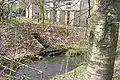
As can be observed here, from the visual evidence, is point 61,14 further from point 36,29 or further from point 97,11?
point 97,11

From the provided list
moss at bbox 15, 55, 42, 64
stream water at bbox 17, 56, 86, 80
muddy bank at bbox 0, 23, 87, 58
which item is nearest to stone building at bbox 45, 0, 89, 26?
muddy bank at bbox 0, 23, 87, 58

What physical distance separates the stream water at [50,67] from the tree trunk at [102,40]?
7453mm

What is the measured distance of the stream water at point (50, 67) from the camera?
9.52m

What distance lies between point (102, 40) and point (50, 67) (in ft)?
32.2

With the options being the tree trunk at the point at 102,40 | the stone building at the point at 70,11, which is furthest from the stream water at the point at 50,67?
the tree trunk at the point at 102,40

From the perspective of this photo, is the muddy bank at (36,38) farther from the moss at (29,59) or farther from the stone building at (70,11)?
the stone building at (70,11)

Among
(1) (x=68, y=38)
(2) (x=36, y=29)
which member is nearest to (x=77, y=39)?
(1) (x=68, y=38)

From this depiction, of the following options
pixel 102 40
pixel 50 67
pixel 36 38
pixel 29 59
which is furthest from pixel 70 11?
pixel 102 40

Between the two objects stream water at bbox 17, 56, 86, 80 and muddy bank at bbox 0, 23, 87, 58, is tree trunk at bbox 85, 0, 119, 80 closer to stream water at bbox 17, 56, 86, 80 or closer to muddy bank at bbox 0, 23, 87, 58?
stream water at bbox 17, 56, 86, 80

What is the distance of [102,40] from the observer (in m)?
1.72

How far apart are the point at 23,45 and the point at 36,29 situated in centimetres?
394

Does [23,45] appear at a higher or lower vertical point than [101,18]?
lower

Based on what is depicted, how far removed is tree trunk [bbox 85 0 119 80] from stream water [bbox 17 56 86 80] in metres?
7.45

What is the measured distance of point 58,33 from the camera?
1922 centimetres
